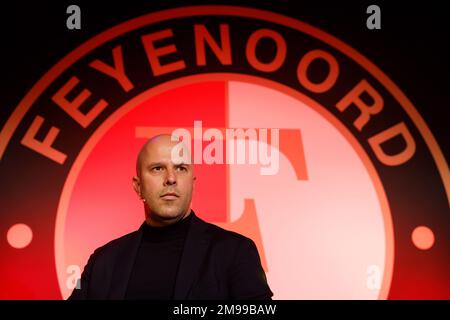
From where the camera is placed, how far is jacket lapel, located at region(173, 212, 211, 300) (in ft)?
6.80

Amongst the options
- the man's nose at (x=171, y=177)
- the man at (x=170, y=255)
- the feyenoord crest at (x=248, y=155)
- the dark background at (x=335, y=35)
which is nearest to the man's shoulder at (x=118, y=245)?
the man at (x=170, y=255)

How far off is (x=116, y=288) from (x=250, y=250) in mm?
529

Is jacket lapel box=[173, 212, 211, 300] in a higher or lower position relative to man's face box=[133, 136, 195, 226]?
lower

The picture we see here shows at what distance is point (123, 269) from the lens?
7.18 ft

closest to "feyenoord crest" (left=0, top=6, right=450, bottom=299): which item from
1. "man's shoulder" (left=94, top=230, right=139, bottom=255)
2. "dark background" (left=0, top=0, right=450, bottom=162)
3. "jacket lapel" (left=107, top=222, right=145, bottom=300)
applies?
"dark background" (left=0, top=0, right=450, bottom=162)

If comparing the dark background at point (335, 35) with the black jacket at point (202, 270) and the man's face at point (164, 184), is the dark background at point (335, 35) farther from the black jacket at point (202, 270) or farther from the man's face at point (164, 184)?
the black jacket at point (202, 270)

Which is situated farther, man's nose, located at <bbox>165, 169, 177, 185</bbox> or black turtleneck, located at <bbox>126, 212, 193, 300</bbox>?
man's nose, located at <bbox>165, 169, 177, 185</bbox>

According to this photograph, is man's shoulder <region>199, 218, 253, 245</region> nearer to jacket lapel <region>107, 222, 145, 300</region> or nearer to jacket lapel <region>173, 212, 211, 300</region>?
jacket lapel <region>173, 212, 211, 300</region>

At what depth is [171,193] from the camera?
228cm

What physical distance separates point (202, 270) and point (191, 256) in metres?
0.07

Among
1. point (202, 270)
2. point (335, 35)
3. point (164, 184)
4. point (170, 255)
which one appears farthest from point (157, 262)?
point (335, 35)

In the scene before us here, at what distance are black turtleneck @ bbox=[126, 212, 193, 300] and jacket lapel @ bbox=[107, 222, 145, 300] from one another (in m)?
0.02
